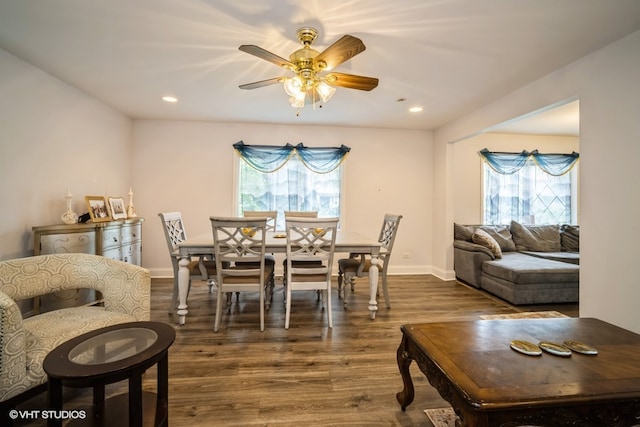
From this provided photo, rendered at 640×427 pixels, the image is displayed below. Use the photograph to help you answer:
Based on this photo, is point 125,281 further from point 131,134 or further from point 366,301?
point 131,134

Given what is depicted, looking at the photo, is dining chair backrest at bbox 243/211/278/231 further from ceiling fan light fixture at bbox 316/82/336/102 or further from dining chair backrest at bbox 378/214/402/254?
ceiling fan light fixture at bbox 316/82/336/102

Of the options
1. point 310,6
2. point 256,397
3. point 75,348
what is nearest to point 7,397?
point 75,348

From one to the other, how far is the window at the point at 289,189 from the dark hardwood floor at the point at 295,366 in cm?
172

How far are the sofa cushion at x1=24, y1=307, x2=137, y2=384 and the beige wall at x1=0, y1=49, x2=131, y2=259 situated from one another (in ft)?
4.30

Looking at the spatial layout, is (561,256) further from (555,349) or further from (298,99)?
(298,99)

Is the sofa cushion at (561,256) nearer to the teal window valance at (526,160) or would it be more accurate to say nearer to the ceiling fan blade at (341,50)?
the teal window valance at (526,160)

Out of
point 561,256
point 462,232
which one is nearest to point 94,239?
point 462,232

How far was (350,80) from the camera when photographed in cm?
210

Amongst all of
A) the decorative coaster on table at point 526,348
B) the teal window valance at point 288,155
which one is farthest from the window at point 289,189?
A: the decorative coaster on table at point 526,348

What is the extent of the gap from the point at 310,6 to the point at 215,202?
3318 millimetres

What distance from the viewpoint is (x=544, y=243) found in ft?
14.6

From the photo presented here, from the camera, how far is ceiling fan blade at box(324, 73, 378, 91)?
204 centimetres

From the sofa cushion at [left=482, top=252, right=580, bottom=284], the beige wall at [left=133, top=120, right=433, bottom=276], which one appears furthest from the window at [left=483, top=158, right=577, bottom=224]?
the sofa cushion at [left=482, top=252, right=580, bottom=284]

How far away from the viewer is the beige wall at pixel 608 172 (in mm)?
2035
